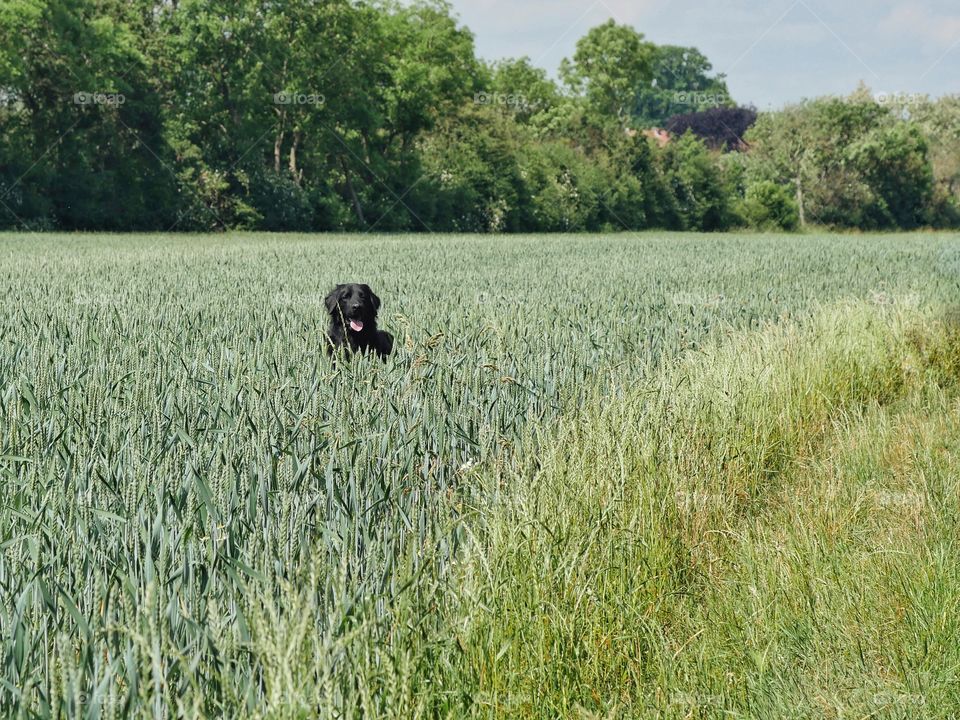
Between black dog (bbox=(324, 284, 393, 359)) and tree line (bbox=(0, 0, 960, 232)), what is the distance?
31.3m

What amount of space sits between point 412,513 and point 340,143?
41.8 m

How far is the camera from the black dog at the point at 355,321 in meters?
6.46

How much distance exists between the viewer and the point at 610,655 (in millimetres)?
2867

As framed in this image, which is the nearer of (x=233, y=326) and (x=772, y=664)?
(x=772, y=664)

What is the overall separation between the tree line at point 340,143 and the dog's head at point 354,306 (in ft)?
103

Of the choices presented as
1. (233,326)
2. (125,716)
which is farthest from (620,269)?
(125,716)

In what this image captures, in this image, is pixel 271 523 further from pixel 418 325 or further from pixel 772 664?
pixel 418 325

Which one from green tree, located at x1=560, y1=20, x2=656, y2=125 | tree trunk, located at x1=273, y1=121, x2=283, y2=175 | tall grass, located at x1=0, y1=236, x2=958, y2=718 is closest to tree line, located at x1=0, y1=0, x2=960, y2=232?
tree trunk, located at x1=273, y1=121, x2=283, y2=175

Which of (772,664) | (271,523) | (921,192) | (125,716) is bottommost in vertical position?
(772,664)

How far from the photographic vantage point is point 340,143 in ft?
142

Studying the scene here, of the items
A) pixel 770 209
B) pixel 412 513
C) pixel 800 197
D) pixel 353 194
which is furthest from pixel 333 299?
pixel 800 197

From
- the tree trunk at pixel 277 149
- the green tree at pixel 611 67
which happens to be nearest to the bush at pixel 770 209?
the green tree at pixel 611 67

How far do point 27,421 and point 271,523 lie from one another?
6.03ft

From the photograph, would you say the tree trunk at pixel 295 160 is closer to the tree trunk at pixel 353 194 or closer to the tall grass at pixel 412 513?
the tree trunk at pixel 353 194
